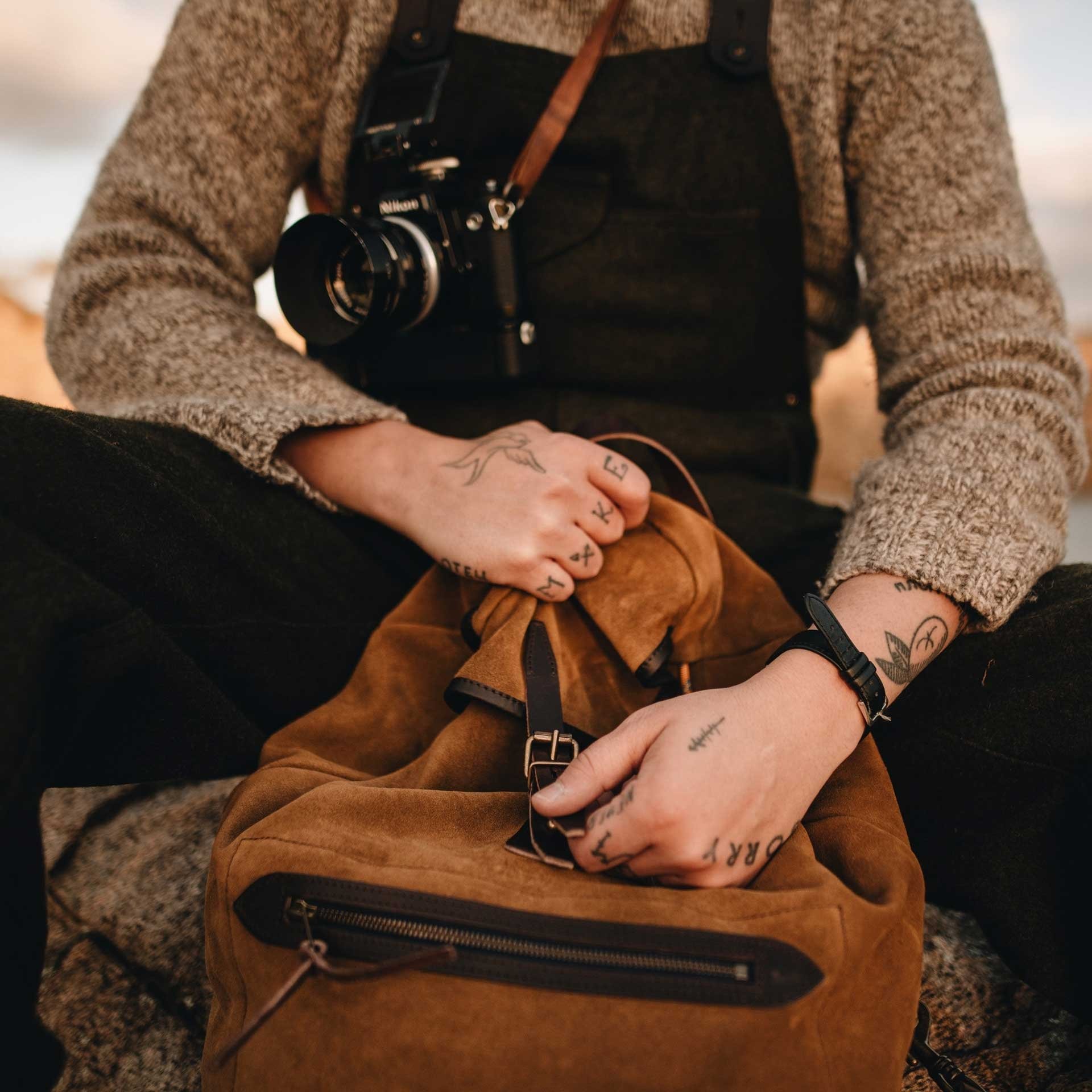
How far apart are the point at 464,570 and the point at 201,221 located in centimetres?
65

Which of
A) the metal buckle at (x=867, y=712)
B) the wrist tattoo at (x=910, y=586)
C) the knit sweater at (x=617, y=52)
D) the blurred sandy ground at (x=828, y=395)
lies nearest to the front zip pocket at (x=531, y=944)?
the metal buckle at (x=867, y=712)

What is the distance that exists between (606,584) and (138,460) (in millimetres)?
429

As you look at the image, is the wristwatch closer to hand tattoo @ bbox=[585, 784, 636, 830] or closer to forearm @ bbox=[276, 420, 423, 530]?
hand tattoo @ bbox=[585, 784, 636, 830]

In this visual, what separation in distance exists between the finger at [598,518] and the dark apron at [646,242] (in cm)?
31

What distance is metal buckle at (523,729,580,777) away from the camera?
59 centimetres

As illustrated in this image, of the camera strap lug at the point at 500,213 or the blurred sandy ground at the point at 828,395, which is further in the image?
the blurred sandy ground at the point at 828,395

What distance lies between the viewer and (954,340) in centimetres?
92

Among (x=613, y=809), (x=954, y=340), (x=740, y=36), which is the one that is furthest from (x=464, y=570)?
(x=740, y=36)

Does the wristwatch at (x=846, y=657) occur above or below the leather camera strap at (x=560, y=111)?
below

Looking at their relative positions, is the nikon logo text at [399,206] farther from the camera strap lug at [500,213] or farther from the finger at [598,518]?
the finger at [598,518]

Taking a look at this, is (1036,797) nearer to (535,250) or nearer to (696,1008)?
(696,1008)

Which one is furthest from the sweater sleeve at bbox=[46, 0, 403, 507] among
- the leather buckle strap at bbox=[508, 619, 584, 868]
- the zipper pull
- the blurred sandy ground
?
the blurred sandy ground

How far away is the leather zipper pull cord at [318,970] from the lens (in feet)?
1.47

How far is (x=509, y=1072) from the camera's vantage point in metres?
0.43
